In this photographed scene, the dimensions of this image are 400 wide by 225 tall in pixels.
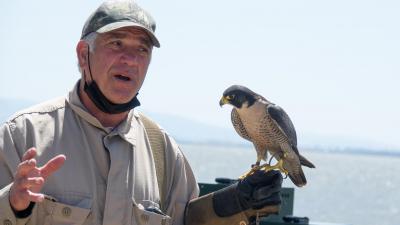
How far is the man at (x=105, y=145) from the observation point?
4422 millimetres

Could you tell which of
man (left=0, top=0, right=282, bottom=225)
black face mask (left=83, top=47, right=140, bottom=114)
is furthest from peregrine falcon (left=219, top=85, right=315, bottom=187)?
black face mask (left=83, top=47, right=140, bottom=114)

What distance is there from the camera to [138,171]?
4676 mm

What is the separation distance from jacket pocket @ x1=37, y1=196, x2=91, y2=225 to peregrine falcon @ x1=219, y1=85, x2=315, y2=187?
1301mm

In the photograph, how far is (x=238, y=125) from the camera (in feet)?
18.9

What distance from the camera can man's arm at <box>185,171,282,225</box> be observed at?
4.87 m

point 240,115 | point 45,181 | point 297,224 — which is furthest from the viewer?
point 297,224

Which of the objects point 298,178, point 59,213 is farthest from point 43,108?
point 298,178

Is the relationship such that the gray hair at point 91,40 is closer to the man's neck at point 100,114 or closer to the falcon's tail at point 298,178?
the man's neck at point 100,114

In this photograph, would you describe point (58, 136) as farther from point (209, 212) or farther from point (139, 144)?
point (209, 212)

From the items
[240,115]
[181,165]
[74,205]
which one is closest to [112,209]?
[74,205]

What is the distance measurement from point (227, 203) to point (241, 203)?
0.23 ft

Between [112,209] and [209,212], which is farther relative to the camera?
[209,212]

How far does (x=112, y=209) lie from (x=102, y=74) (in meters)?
0.60

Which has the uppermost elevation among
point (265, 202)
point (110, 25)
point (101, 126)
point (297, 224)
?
point (110, 25)
